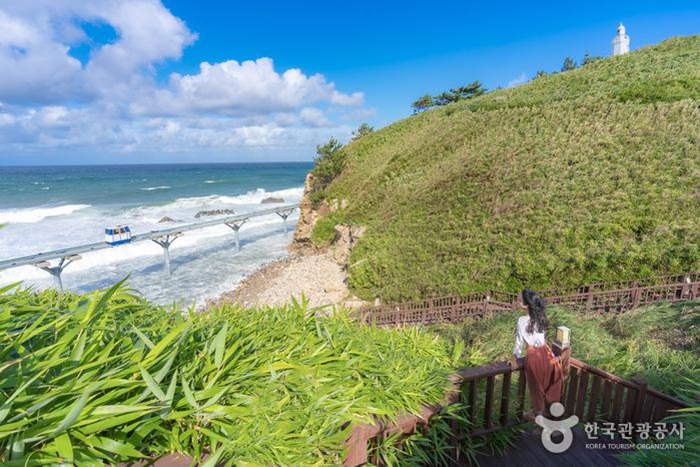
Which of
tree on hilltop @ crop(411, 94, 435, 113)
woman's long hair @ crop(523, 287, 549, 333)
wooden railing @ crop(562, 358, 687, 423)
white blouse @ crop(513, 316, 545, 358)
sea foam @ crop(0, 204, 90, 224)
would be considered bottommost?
sea foam @ crop(0, 204, 90, 224)

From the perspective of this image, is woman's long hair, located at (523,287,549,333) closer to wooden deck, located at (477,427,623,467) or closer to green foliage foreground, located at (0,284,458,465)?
wooden deck, located at (477,427,623,467)

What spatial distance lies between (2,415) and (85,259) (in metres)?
27.5

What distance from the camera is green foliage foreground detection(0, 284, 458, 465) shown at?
1.18 m

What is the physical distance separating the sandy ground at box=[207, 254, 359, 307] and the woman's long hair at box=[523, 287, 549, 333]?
10.0 meters

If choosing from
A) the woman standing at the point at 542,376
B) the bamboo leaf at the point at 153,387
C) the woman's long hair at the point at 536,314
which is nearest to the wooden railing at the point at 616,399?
the woman standing at the point at 542,376

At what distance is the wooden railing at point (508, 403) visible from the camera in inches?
81.6

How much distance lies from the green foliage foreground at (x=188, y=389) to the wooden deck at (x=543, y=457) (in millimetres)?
1331

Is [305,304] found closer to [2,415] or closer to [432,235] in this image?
[2,415]

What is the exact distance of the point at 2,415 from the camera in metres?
1.05

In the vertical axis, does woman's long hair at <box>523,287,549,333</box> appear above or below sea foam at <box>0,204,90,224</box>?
above

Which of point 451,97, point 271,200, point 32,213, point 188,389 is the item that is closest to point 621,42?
point 451,97

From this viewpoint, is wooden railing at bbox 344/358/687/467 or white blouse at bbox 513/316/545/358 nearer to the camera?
wooden railing at bbox 344/358/687/467

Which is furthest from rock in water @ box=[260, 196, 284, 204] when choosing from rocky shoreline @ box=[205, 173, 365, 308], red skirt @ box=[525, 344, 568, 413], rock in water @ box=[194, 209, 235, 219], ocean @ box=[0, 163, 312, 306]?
red skirt @ box=[525, 344, 568, 413]

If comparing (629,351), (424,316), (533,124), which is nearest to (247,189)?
(533,124)
